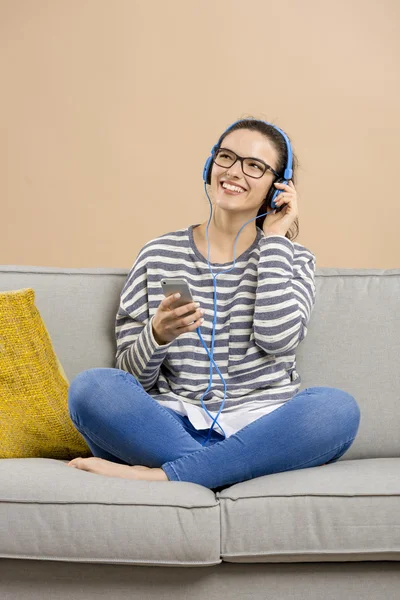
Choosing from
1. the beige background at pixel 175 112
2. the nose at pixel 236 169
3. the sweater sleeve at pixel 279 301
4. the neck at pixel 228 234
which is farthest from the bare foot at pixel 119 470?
the beige background at pixel 175 112

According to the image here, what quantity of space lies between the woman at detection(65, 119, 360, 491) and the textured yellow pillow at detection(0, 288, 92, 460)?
116mm

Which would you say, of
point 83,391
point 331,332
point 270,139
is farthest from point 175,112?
point 83,391

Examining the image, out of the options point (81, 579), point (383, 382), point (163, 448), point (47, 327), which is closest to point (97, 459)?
point (163, 448)

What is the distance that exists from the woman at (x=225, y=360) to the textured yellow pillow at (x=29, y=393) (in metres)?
0.12

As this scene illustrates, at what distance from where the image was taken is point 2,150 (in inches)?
113

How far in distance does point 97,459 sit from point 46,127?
1.64 meters

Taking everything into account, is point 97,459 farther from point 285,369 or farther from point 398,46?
point 398,46

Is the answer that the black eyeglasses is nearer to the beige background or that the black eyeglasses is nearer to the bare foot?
the bare foot

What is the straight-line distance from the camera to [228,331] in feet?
6.13

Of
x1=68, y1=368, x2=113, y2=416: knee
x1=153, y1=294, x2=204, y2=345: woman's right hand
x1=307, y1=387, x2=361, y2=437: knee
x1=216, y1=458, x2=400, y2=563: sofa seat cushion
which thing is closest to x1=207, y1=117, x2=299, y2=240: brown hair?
x1=153, y1=294, x2=204, y2=345: woman's right hand

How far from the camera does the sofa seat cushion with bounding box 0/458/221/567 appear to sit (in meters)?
1.37

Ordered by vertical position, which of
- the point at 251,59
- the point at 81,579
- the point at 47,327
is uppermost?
the point at 251,59

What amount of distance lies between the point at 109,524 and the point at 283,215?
2.97ft

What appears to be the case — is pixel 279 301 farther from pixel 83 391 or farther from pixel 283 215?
pixel 83 391
